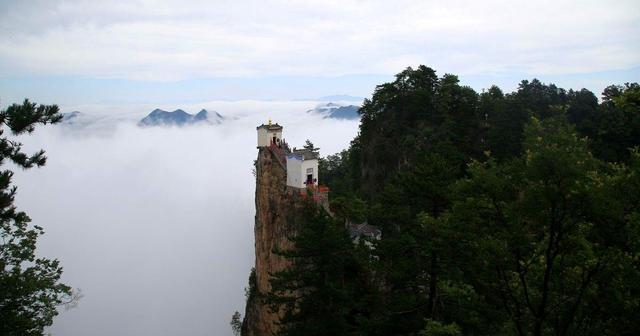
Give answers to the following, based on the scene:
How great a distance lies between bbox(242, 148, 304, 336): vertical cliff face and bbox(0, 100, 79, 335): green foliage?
17.8 m

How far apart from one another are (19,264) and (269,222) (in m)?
20.2

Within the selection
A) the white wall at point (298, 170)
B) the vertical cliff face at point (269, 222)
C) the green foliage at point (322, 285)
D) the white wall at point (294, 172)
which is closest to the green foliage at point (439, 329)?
the green foliage at point (322, 285)

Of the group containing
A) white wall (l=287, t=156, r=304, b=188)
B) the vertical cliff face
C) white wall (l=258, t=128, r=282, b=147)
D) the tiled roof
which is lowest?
the vertical cliff face

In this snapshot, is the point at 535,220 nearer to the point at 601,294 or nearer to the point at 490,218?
the point at 490,218

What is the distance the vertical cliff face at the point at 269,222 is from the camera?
3116 cm

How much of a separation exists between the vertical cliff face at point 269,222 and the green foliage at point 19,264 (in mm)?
17781

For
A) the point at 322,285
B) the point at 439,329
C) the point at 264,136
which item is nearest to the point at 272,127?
the point at 264,136

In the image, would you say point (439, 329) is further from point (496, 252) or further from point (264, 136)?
point (264, 136)

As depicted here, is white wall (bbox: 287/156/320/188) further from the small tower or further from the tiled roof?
the tiled roof

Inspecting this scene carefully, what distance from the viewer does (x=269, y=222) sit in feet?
108

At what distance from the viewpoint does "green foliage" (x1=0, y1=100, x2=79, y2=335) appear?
38.1 feet

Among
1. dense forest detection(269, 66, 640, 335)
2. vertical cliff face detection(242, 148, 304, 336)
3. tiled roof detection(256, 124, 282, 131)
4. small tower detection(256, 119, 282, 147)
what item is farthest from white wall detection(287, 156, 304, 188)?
dense forest detection(269, 66, 640, 335)

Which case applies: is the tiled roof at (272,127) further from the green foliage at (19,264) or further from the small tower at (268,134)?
the green foliage at (19,264)

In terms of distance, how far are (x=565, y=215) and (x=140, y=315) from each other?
134 m
